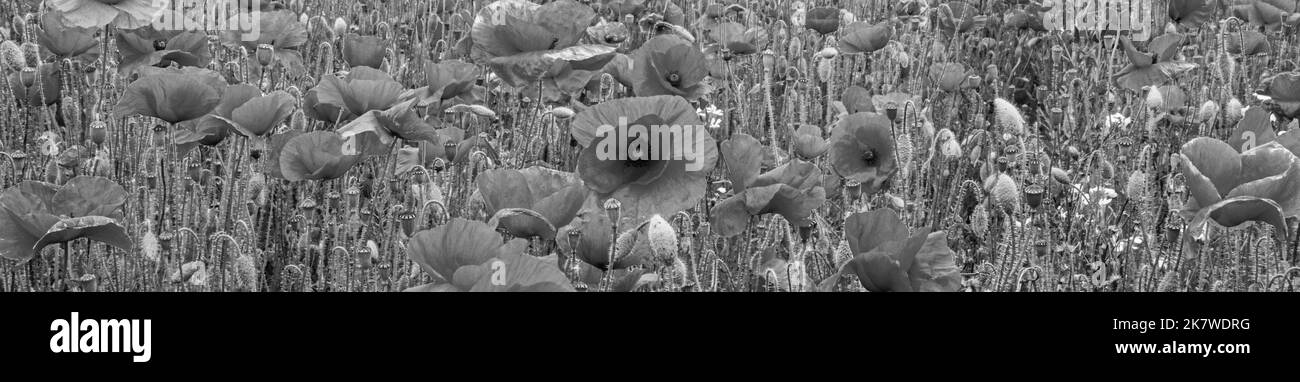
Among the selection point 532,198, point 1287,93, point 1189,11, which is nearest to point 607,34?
point 532,198

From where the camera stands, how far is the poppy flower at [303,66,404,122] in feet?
6.93

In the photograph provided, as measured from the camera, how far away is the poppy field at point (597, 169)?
67.3 inches

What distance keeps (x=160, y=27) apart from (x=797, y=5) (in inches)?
92.8

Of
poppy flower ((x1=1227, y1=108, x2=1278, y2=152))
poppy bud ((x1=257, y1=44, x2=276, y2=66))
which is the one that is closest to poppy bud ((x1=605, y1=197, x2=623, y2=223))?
poppy flower ((x1=1227, y1=108, x2=1278, y2=152))

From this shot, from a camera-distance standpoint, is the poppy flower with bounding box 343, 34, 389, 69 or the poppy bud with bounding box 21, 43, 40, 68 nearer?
the poppy flower with bounding box 343, 34, 389, 69

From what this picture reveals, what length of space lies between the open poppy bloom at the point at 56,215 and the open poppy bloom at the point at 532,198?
0.52 m

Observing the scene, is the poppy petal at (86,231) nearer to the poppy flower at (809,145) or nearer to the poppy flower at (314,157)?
the poppy flower at (314,157)

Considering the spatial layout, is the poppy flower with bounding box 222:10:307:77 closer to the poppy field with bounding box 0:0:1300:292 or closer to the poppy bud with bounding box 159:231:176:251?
the poppy field with bounding box 0:0:1300:292

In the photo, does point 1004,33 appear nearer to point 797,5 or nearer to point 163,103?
point 797,5

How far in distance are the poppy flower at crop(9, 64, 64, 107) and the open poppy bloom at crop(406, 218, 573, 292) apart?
1741 millimetres

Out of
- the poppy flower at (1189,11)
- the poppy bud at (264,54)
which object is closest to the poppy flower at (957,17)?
the poppy flower at (1189,11)

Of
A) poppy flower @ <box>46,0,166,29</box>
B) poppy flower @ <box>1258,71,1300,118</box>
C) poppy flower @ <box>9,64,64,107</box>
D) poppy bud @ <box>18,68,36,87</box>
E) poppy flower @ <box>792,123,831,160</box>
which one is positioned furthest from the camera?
poppy flower @ <box>1258,71,1300,118</box>

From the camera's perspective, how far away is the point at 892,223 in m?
1.52
